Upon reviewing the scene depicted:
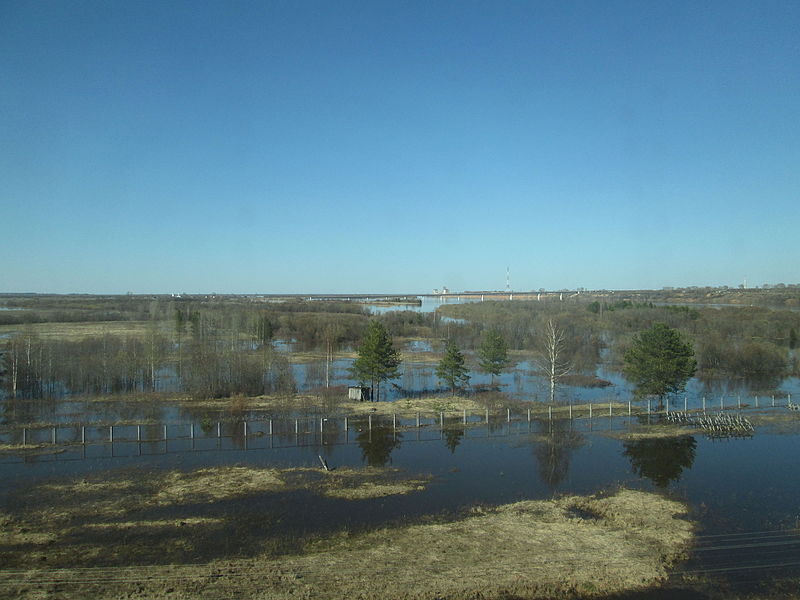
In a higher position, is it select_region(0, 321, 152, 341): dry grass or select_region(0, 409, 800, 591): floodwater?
select_region(0, 321, 152, 341): dry grass

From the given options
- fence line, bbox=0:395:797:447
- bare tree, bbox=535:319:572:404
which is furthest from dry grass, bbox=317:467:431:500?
bare tree, bbox=535:319:572:404

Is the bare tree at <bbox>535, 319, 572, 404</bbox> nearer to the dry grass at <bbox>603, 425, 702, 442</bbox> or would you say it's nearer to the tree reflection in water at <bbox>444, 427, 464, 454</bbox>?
the dry grass at <bbox>603, 425, 702, 442</bbox>

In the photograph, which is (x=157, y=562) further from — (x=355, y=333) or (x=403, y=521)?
A: (x=355, y=333)

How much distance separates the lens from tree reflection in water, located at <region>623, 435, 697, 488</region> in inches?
730

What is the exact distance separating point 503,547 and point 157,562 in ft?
24.5

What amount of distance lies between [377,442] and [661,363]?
15156mm

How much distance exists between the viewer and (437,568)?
11.2 metres

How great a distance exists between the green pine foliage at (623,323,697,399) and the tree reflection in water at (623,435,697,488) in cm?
431

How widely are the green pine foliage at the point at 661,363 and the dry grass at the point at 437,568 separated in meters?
14.8

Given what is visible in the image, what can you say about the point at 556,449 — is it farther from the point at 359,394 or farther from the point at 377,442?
the point at 359,394

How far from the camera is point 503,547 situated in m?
12.3

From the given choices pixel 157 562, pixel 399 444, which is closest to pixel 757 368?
pixel 399 444

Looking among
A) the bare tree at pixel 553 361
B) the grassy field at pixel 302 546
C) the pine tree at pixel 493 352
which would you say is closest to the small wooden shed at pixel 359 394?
the pine tree at pixel 493 352

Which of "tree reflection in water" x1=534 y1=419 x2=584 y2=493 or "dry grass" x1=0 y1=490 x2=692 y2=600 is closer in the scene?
"dry grass" x1=0 y1=490 x2=692 y2=600
